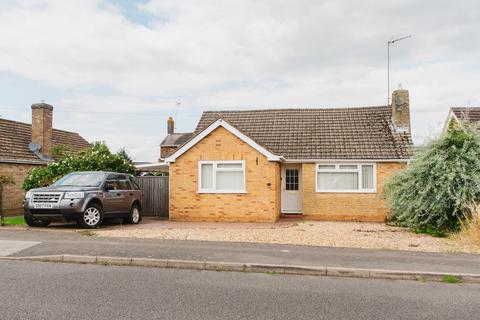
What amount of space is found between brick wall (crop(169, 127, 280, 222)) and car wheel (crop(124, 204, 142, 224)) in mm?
1430

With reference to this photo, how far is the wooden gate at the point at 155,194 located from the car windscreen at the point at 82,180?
447 cm

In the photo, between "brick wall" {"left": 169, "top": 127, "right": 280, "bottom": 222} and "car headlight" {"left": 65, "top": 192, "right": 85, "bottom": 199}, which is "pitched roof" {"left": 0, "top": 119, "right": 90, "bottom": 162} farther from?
"brick wall" {"left": 169, "top": 127, "right": 280, "bottom": 222}

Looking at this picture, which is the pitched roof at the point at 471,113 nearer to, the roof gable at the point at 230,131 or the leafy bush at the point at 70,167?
the roof gable at the point at 230,131

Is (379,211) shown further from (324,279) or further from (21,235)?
(21,235)

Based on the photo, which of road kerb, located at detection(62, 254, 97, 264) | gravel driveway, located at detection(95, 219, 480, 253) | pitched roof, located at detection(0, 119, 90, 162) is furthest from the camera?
pitched roof, located at detection(0, 119, 90, 162)

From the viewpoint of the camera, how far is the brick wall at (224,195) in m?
17.0

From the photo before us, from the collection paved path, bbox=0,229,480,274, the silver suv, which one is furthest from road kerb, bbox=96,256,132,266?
the silver suv

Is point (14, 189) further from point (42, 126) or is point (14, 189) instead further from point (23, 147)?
point (42, 126)

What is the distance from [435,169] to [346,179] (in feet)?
16.7

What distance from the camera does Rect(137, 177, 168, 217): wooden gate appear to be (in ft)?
64.4

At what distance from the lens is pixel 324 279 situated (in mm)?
7863

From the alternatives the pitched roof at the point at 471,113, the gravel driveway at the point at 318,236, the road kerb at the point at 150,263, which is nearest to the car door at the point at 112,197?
the gravel driveway at the point at 318,236

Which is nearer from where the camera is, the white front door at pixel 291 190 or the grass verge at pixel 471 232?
the grass verge at pixel 471 232

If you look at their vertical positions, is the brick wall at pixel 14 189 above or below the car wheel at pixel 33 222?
above
